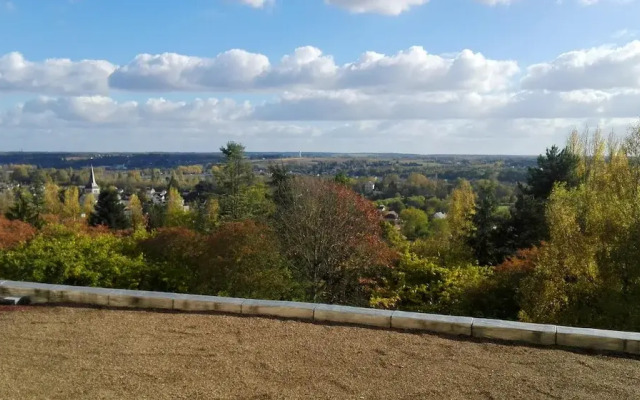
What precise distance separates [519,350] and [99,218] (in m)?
35.8

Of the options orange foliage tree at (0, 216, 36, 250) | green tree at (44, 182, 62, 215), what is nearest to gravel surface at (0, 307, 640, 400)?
orange foliage tree at (0, 216, 36, 250)

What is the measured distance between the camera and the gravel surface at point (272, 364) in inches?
185

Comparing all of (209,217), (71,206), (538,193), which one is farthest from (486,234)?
(71,206)

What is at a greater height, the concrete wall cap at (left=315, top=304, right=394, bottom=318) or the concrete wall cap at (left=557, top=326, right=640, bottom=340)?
the concrete wall cap at (left=557, top=326, right=640, bottom=340)

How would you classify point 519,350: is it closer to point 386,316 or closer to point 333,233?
point 386,316

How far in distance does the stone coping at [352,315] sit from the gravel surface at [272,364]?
198 mm

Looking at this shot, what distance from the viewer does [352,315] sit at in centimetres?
650

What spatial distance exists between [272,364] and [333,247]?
10.3 m

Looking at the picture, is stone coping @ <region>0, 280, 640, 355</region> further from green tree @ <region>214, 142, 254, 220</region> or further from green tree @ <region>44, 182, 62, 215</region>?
green tree @ <region>44, 182, 62, 215</region>

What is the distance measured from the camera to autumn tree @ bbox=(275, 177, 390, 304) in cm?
1515

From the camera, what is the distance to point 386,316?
6398 mm

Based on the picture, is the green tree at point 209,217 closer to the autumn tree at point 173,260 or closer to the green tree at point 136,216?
the green tree at point 136,216

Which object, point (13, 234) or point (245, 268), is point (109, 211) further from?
point (245, 268)

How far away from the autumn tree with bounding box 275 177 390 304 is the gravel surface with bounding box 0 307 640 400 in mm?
8484
